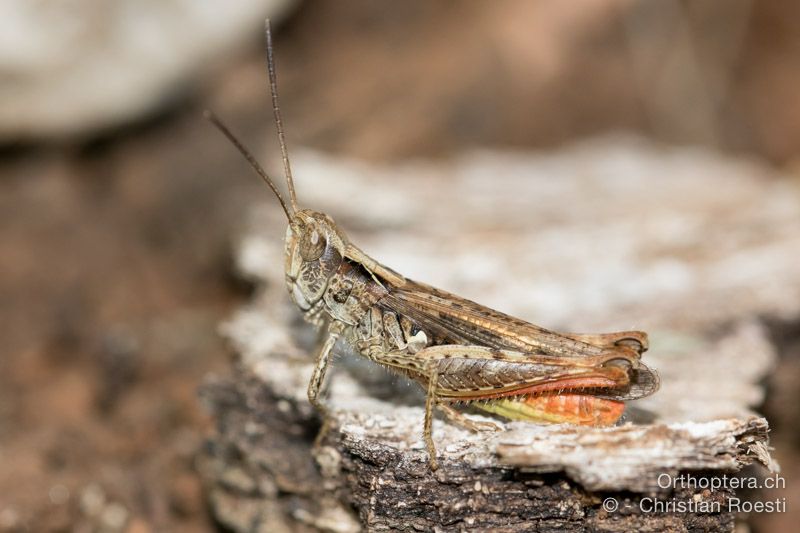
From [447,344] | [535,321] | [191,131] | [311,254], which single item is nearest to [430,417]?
[447,344]

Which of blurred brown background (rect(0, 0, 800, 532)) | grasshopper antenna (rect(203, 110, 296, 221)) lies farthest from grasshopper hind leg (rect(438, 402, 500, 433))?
blurred brown background (rect(0, 0, 800, 532))

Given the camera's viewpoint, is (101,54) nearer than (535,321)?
No

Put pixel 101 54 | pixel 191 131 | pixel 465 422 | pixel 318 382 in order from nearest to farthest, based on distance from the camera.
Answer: pixel 465 422 < pixel 318 382 < pixel 101 54 < pixel 191 131

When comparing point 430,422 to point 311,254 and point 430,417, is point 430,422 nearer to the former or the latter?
point 430,417

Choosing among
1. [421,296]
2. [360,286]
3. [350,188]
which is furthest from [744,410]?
[350,188]

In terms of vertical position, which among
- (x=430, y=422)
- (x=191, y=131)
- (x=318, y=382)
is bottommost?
(x=430, y=422)

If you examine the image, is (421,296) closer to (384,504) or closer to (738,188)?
(384,504)

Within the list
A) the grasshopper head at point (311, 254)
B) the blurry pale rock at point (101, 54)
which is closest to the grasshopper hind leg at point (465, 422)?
the grasshopper head at point (311, 254)
